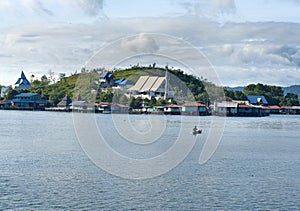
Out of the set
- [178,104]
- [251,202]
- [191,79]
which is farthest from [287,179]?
[191,79]

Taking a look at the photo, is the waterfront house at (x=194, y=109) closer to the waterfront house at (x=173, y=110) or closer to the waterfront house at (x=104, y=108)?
the waterfront house at (x=173, y=110)

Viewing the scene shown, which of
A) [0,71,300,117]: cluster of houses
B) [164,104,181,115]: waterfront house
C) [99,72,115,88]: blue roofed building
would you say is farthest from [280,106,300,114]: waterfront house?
[99,72,115,88]: blue roofed building

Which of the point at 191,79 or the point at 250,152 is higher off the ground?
the point at 191,79

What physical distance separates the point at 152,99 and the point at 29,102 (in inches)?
940

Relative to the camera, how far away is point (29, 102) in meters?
100

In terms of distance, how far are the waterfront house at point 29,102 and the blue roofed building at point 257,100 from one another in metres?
41.2

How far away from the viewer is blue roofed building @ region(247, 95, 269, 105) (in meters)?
105

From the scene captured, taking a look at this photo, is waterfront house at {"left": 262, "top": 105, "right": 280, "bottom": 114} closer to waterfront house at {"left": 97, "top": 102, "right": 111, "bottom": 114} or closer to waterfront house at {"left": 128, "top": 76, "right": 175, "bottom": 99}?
waterfront house at {"left": 128, "top": 76, "right": 175, "bottom": 99}

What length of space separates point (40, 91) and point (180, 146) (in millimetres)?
82169

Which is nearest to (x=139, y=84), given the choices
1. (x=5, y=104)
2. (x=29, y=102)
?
(x=29, y=102)

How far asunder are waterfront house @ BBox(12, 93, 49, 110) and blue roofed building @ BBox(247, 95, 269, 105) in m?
41.2

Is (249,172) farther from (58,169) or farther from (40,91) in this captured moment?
(40,91)

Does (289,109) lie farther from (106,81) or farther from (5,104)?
(5,104)

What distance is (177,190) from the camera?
17.1 metres
